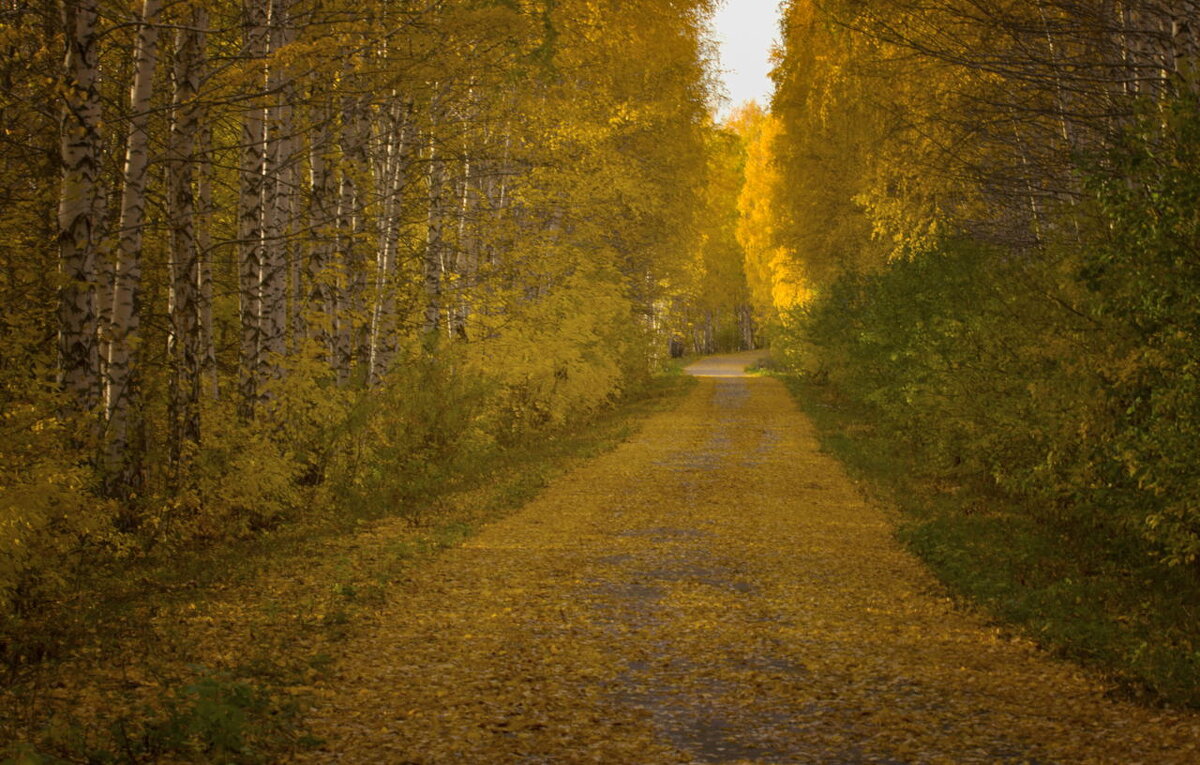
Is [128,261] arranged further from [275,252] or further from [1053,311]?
[1053,311]

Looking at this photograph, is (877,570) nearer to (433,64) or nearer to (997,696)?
(997,696)

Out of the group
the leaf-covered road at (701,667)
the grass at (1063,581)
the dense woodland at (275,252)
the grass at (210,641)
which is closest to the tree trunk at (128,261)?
the dense woodland at (275,252)

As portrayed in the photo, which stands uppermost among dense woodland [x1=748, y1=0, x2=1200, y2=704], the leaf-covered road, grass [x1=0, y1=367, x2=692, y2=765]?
dense woodland [x1=748, y1=0, x2=1200, y2=704]

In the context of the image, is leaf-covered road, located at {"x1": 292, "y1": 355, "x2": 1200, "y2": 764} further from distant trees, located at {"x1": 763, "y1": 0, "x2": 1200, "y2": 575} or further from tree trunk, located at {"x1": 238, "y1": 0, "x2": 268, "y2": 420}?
tree trunk, located at {"x1": 238, "y1": 0, "x2": 268, "y2": 420}

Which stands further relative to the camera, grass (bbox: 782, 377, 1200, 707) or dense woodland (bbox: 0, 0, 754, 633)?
dense woodland (bbox: 0, 0, 754, 633)

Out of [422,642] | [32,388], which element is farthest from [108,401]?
[422,642]

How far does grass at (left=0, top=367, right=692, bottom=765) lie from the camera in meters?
5.29

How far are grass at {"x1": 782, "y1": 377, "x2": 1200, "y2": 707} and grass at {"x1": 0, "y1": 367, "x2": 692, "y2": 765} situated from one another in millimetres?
4929

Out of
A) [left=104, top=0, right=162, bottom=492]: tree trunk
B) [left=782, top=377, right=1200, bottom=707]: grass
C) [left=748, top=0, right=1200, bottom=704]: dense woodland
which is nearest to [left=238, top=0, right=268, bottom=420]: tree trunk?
[left=104, top=0, right=162, bottom=492]: tree trunk

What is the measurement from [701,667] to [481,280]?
14.5 meters

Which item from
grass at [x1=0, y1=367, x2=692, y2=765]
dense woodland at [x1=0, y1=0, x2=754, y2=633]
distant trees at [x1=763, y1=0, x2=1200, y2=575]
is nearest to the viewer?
grass at [x1=0, y1=367, x2=692, y2=765]

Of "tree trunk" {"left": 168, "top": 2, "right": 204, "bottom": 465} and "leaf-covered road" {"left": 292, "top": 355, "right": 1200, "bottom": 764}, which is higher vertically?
"tree trunk" {"left": 168, "top": 2, "right": 204, "bottom": 465}

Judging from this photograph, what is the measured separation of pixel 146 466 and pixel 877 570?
23.3 feet

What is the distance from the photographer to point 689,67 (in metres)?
29.2
